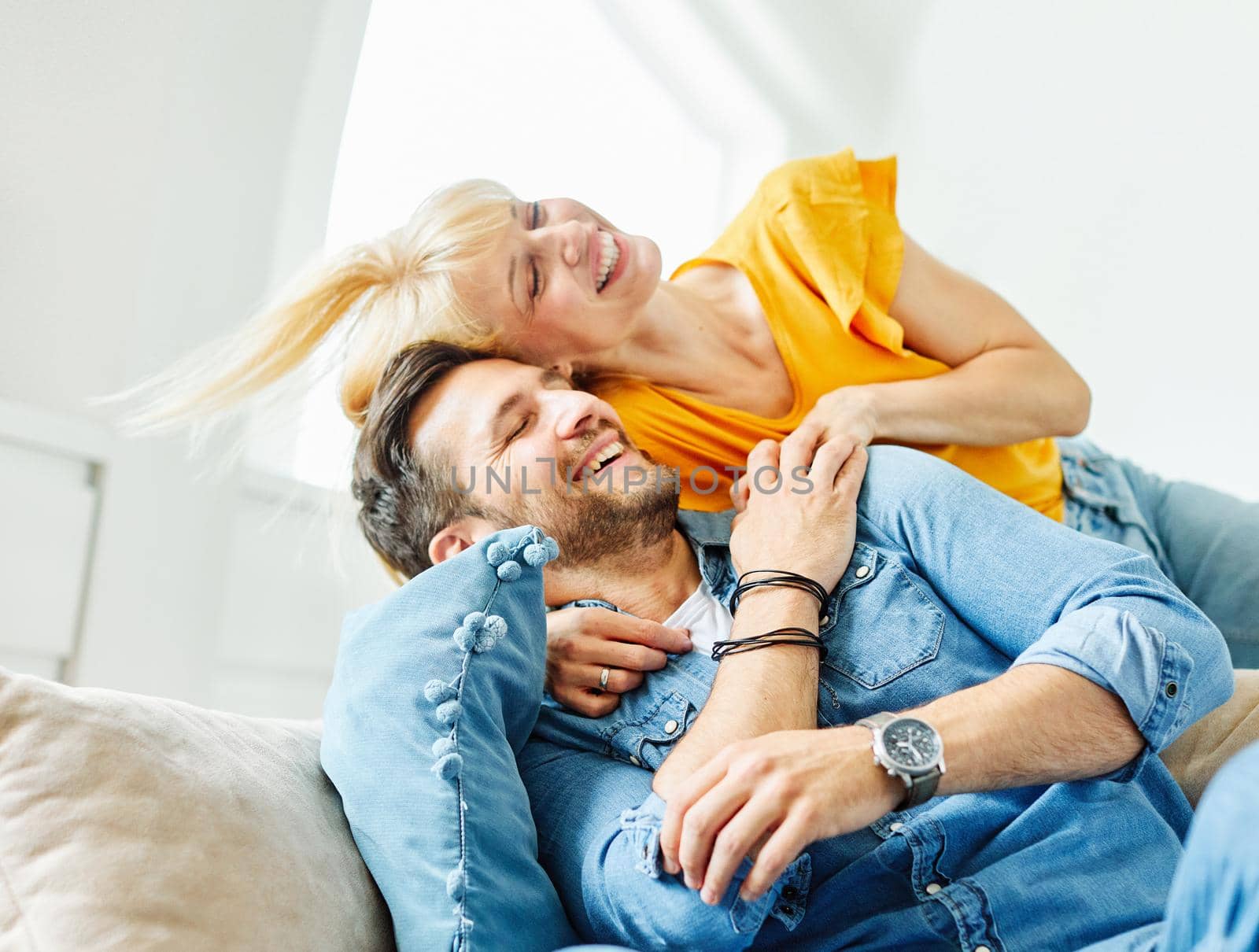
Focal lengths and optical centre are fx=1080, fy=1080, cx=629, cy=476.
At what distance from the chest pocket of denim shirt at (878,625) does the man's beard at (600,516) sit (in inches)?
9.9

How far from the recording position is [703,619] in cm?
126

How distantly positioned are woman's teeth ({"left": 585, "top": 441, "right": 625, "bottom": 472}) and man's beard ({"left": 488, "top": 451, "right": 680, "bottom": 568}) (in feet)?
0.08

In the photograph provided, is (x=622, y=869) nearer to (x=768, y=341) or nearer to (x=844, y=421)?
(x=844, y=421)

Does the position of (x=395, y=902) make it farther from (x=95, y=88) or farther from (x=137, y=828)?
(x=95, y=88)

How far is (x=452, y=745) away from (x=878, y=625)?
0.46m

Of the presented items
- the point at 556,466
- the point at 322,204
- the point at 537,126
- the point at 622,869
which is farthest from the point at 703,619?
the point at 537,126

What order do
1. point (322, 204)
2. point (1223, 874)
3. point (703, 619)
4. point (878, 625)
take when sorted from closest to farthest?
point (1223, 874) < point (878, 625) < point (703, 619) < point (322, 204)

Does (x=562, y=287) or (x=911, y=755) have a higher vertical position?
(x=562, y=287)

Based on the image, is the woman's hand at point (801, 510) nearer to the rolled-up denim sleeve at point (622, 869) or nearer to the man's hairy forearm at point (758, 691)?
the man's hairy forearm at point (758, 691)

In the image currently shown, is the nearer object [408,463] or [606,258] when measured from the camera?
[408,463]

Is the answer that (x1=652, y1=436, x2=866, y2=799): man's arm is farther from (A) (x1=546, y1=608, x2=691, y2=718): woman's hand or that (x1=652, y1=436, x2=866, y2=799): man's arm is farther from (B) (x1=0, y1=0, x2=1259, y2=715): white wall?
(B) (x1=0, y1=0, x2=1259, y2=715): white wall

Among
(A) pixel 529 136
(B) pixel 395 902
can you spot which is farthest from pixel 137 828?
(A) pixel 529 136

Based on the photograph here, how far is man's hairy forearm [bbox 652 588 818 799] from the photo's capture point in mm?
979

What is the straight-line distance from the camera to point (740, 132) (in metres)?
3.00
